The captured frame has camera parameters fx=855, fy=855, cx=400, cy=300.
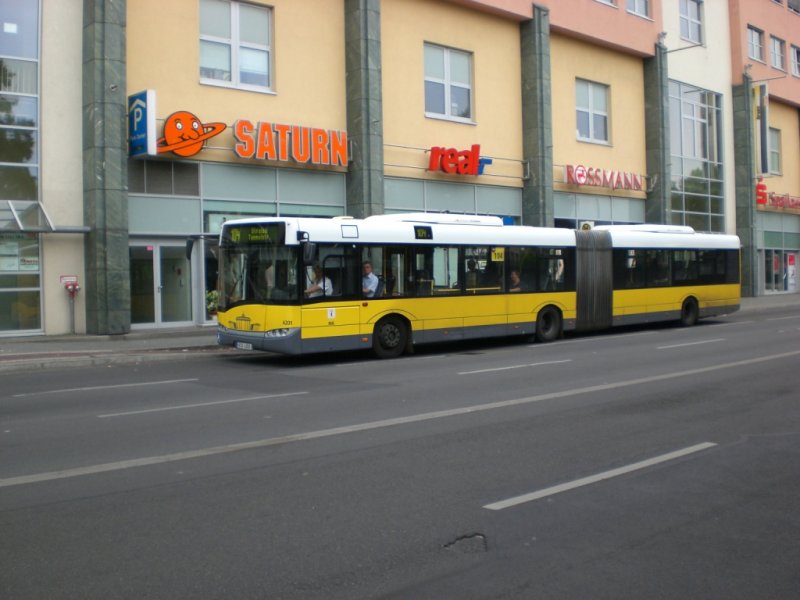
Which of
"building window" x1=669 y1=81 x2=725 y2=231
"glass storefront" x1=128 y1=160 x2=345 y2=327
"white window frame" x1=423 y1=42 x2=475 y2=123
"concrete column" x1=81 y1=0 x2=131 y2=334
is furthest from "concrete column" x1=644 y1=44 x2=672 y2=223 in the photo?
"concrete column" x1=81 y1=0 x2=131 y2=334

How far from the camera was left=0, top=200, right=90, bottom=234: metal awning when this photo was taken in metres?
19.9

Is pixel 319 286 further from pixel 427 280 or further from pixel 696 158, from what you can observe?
pixel 696 158

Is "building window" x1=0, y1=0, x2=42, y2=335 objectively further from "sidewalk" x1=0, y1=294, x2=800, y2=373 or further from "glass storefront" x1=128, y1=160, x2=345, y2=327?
"glass storefront" x1=128, y1=160, x2=345, y2=327

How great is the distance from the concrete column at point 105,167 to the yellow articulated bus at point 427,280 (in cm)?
509

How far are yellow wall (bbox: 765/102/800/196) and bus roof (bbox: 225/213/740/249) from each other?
26.2 m

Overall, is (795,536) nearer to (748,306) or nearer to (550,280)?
(550,280)

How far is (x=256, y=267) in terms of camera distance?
1628cm

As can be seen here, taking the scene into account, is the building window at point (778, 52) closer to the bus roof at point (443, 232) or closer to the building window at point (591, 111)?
the building window at point (591, 111)

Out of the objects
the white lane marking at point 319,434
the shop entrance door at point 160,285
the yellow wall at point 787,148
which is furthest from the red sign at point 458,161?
the yellow wall at point 787,148

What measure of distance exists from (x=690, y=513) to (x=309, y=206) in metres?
20.1

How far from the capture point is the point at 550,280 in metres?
21.2

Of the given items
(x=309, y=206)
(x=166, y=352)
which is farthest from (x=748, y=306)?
(x=166, y=352)

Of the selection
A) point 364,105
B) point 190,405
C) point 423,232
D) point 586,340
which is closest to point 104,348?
point 423,232

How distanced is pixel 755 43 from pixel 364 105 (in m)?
29.1
